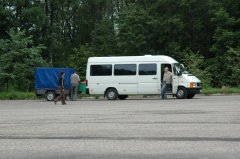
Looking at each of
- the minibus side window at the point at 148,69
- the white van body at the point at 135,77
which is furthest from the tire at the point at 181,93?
the minibus side window at the point at 148,69

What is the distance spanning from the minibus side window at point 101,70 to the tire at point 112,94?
38.3 inches

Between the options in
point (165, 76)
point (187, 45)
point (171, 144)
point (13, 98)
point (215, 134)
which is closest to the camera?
point (171, 144)

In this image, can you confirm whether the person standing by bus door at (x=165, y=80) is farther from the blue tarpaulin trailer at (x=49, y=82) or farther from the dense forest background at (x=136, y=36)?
the dense forest background at (x=136, y=36)

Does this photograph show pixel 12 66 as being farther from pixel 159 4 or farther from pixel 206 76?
pixel 159 4

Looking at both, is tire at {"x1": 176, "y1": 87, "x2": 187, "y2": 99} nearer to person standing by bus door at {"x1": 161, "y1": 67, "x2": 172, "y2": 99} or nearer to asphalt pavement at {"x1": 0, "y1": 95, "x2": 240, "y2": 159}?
person standing by bus door at {"x1": 161, "y1": 67, "x2": 172, "y2": 99}

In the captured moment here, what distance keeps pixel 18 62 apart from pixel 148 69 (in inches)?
660

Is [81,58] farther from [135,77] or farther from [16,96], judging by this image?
[135,77]

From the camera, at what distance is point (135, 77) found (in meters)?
33.2

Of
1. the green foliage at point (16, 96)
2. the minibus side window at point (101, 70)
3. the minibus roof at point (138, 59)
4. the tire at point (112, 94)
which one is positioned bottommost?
the green foliage at point (16, 96)

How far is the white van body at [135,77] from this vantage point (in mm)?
32625

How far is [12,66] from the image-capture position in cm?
4559

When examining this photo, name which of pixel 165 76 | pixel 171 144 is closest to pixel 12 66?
pixel 165 76

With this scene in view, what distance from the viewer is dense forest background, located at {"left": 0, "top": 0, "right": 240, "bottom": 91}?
153 feet

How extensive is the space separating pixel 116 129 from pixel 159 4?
152 feet
